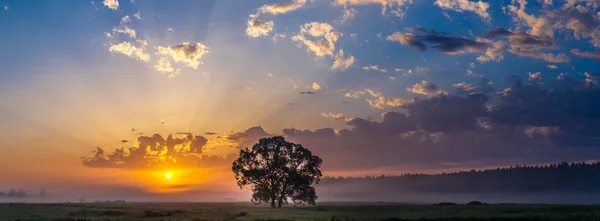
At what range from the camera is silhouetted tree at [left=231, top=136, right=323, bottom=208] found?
11531 cm

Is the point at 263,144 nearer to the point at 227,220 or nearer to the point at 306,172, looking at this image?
the point at 306,172

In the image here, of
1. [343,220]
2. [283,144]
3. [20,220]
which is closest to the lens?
[343,220]

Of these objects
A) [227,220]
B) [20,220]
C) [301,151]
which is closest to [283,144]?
[301,151]

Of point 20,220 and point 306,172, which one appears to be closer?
point 20,220

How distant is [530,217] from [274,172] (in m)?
62.5

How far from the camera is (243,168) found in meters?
118

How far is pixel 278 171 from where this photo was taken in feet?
381

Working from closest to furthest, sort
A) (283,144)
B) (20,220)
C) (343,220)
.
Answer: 1. (343,220)
2. (20,220)
3. (283,144)

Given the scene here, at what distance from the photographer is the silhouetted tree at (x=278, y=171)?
115 meters

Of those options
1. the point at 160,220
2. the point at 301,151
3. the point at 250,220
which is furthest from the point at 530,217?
the point at 301,151

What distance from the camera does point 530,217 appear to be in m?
65.1

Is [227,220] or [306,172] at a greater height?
[306,172]

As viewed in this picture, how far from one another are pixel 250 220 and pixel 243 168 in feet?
177

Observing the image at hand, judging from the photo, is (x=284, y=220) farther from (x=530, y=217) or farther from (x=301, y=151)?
(x=301, y=151)
